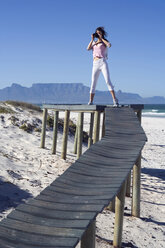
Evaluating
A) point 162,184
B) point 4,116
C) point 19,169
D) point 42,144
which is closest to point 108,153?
point 19,169

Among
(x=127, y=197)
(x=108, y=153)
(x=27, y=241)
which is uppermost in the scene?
Result: (x=108, y=153)

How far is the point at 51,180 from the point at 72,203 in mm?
3609

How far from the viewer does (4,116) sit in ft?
40.6

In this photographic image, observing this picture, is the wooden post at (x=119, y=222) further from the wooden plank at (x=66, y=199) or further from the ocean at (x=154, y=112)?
the ocean at (x=154, y=112)

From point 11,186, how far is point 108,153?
6.68 feet

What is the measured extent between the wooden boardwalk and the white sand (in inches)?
39.7

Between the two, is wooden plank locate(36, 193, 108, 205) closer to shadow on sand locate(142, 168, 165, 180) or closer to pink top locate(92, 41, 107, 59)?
pink top locate(92, 41, 107, 59)

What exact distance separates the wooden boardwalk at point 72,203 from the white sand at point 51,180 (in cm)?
101

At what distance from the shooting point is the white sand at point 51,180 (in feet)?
14.5

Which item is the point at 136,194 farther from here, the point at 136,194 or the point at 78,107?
the point at 78,107

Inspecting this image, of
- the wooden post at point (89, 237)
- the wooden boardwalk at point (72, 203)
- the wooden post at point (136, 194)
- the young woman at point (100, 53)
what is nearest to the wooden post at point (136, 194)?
the wooden post at point (136, 194)

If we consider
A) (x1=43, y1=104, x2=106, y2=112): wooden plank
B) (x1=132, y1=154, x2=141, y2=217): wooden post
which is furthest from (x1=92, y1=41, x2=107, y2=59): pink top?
(x1=132, y1=154, x2=141, y2=217): wooden post

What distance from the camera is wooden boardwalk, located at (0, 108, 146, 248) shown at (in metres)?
2.22

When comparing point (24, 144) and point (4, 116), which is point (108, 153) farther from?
point (4, 116)
